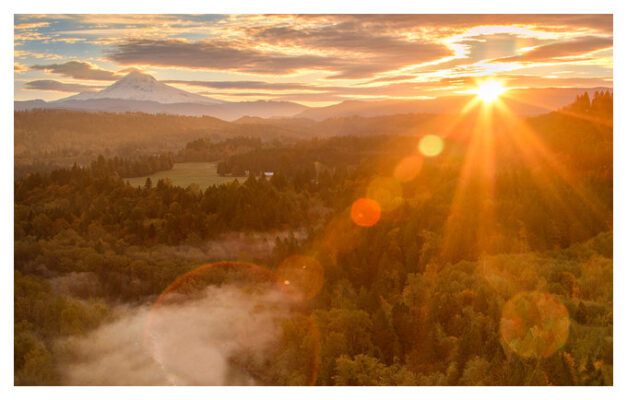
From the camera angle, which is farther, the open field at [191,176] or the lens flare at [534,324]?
the open field at [191,176]

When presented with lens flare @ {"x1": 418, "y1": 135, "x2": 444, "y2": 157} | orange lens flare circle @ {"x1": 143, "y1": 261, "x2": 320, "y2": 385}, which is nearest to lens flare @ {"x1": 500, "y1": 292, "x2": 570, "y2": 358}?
orange lens flare circle @ {"x1": 143, "y1": 261, "x2": 320, "y2": 385}

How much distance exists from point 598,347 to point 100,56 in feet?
123

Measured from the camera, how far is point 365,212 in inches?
2931

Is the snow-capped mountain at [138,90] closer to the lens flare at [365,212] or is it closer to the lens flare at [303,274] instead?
the lens flare at [303,274]

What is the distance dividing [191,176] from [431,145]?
94.3 m

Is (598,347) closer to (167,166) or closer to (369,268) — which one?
(369,268)

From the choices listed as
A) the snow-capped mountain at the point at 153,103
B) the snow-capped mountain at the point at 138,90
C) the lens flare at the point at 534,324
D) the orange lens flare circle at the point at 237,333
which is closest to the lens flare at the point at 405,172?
the snow-capped mountain at the point at 153,103

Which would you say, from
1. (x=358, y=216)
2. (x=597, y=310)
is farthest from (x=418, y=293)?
(x=358, y=216)

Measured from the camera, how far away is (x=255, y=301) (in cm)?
4250

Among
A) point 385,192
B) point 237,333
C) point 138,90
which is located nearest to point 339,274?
point 237,333

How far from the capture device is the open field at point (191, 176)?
118144mm

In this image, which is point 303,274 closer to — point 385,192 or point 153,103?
point 385,192

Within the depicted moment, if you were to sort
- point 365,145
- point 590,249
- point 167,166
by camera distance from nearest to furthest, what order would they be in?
point 590,249
point 167,166
point 365,145

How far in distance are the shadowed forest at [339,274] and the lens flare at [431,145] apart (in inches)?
2395
